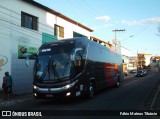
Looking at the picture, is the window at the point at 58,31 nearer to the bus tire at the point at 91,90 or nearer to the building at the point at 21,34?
the building at the point at 21,34

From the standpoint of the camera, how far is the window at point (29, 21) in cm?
2420

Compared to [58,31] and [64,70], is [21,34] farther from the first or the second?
[64,70]

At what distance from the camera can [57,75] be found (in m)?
14.7

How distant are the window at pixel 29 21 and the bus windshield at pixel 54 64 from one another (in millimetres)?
9102

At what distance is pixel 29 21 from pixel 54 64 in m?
11.2

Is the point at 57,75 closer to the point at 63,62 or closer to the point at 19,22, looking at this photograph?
the point at 63,62

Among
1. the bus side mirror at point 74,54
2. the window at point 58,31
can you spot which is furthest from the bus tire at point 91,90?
the window at point 58,31

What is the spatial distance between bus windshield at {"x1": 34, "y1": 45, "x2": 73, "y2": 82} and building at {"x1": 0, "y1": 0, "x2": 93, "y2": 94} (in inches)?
254

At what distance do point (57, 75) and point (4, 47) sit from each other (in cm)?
799

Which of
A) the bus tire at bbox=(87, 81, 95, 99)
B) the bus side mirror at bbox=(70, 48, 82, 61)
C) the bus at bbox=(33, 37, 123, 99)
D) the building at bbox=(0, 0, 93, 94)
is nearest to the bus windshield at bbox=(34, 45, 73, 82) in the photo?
the bus at bbox=(33, 37, 123, 99)

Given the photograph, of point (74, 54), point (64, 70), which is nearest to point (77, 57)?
point (74, 54)

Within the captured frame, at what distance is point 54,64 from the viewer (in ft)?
49.2

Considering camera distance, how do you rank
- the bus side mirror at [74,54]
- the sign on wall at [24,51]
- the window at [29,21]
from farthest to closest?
the window at [29,21]
the sign on wall at [24,51]
the bus side mirror at [74,54]

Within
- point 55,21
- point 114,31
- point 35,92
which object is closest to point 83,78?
point 35,92
